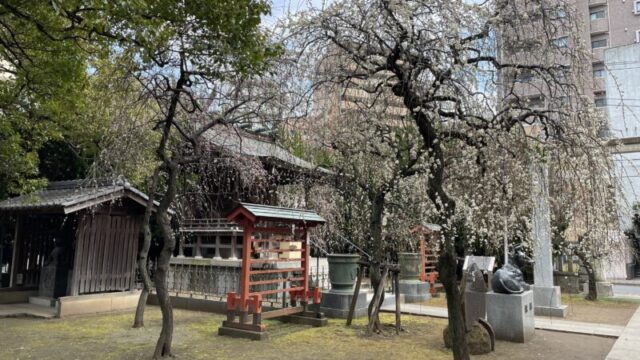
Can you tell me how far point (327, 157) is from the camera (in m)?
10.7

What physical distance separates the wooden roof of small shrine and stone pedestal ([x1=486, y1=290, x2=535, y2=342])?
13.3ft

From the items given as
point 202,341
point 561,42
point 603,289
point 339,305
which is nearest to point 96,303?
point 202,341

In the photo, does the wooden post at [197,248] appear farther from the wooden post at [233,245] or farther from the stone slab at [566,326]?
the stone slab at [566,326]

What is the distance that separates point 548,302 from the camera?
40.0 ft

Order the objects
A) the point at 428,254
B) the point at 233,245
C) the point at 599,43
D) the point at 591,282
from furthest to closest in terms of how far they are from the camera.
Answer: the point at 599,43, the point at 428,254, the point at 591,282, the point at 233,245

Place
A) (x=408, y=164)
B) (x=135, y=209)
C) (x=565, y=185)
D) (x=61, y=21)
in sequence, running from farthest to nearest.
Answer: (x=135, y=209) → (x=408, y=164) → (x=61, y=21) → (x=565, y=185)

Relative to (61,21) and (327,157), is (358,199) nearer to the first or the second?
(327,157)

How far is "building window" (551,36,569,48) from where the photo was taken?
5.88 meters

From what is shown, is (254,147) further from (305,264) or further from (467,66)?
(467,66)

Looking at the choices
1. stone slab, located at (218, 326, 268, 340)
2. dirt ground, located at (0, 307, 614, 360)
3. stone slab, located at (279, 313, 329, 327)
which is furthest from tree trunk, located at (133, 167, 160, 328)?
stone slab, located at (279, 313, 329, 327)

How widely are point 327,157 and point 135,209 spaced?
5810mm

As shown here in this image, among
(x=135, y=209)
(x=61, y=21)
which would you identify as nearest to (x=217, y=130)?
(x=135, y=209)

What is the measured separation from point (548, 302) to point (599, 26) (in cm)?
3315

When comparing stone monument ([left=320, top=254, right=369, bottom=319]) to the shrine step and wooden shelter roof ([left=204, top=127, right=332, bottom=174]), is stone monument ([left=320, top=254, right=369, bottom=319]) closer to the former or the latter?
wooden shelter roof ([left=204, top=127, right=332, bottom=174])
